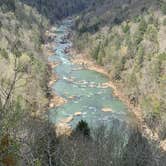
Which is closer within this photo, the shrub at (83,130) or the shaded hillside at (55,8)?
the shrub at (83,130)

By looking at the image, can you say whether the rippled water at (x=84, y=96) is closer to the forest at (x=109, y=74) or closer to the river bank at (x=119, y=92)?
the river bank at (x=119, y=92)

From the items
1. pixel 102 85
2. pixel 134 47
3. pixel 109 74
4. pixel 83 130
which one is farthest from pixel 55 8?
pixel 83 130

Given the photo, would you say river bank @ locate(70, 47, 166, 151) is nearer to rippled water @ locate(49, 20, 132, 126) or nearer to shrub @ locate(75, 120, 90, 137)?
rippled water @ locate(49, 20, 132, 126)

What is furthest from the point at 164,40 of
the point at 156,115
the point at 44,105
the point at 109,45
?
the point at 44,105

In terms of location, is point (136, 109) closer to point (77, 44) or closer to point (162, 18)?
point (162, 18)

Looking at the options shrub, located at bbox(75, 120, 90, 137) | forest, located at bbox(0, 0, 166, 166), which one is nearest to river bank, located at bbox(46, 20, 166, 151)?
forest, located at bbox(0, 0, 166, 166)

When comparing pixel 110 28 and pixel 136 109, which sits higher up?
pixel 110 28

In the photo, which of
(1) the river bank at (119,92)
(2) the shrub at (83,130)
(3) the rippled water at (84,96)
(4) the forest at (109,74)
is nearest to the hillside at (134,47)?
(4) the forest at (109,74)
